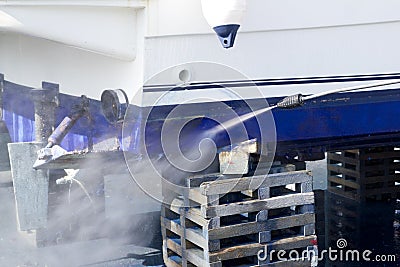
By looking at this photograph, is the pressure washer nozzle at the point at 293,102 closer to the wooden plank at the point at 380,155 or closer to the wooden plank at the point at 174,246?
the wooden plank at the point at 174,246

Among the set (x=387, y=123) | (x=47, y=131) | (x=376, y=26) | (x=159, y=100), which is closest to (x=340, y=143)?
(x=387, y=123)

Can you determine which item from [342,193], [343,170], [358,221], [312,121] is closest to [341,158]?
[343,170]

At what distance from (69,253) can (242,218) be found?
1397mm

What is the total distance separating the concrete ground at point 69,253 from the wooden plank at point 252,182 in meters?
1.03

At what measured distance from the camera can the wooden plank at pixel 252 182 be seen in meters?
3.17

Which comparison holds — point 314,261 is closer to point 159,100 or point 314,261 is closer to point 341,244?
point 341,244

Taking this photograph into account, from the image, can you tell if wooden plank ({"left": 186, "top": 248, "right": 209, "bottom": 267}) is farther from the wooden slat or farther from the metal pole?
the wooden slat

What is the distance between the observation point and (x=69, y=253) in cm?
412

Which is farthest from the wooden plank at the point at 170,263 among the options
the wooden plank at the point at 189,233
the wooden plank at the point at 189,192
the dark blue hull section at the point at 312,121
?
the dark blue hull section at the point at 312,121

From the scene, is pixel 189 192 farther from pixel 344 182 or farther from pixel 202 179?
pixel 344 182

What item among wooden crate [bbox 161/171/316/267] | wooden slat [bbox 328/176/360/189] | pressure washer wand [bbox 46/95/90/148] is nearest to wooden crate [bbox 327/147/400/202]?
wooden slat [bbox 328/176/360/189]

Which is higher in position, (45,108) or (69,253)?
(45,108)

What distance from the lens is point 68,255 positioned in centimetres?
409

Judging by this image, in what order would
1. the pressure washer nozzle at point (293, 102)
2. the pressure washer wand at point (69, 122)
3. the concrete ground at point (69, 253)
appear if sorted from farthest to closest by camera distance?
the concrete ground at point (69, 253) < the pressure washer wand at point (69, 122) < the pressure washer nozzle at point (293, 102)
